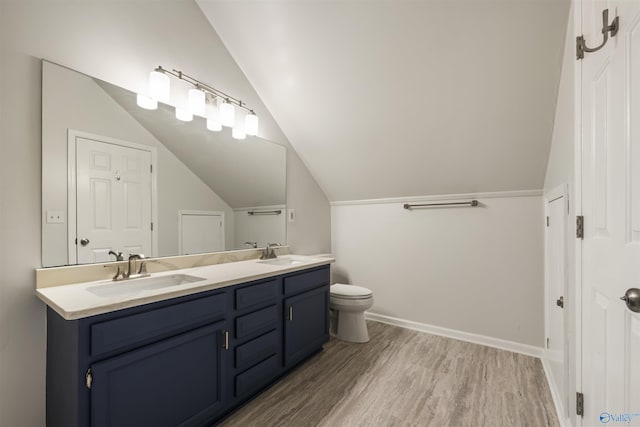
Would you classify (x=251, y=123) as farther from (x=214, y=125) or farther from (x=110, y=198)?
(x=110, y=198)

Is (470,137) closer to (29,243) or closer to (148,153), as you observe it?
(148,153)

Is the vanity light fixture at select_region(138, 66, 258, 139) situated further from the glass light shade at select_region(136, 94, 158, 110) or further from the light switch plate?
the light switch plate

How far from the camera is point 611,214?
0.96 metres

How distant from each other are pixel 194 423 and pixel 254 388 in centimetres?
41

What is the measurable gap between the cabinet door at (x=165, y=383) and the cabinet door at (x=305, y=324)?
588 millimetres

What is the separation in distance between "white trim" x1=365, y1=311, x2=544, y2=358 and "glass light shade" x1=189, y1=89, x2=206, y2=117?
8.68 ft

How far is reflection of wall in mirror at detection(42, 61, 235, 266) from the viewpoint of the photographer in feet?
4.75

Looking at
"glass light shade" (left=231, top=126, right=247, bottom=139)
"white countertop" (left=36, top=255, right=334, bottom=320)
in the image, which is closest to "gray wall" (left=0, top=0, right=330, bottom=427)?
"white countertop" (left=36, top=255, right=334, bottom=320)

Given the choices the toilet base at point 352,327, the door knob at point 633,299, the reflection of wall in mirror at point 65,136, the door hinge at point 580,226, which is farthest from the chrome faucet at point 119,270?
the door hinge at point 580,226

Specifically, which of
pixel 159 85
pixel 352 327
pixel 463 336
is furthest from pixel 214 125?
pixel 463 336

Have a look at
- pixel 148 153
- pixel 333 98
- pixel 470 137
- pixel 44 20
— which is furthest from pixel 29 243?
pixel 470 137

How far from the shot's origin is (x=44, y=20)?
4.75ft

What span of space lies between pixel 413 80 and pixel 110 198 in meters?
2.11

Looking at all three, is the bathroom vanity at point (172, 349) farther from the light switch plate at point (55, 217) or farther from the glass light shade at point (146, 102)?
the glass light shade at point (146, 102)
